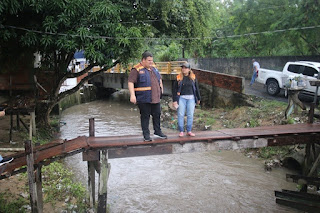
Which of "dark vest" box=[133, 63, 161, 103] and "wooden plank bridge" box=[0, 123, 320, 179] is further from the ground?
"dark vest" box=[133, 63, 161, 103]

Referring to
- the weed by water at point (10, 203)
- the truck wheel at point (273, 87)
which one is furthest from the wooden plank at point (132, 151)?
the truck wheel at point (273, 87)

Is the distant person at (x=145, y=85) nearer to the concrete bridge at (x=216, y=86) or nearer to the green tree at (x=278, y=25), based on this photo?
the concrete bridge at (x=216, y=86)

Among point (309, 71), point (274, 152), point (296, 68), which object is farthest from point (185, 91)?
point (296, 68)

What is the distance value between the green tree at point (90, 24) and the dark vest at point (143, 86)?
3.86m

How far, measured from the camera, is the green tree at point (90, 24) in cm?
884

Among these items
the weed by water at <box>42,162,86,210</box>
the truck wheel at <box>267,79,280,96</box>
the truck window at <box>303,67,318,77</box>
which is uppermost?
the truck window at <box>303,67,318,77</box>

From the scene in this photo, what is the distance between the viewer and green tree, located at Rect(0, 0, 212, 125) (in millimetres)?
8844

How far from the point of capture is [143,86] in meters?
5.70

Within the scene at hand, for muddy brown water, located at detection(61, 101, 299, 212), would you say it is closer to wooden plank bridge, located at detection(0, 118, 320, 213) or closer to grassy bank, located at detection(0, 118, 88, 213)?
grassy bank, located at detection(0, 118, 88, 213)

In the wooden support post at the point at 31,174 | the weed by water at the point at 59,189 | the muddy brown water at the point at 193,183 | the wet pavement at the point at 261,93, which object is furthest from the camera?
the wet pavement at the point at 261,93

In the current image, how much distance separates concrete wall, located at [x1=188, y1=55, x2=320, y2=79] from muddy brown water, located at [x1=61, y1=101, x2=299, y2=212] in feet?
33.4

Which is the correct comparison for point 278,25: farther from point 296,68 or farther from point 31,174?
point 31,174

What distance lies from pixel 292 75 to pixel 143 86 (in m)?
9.80

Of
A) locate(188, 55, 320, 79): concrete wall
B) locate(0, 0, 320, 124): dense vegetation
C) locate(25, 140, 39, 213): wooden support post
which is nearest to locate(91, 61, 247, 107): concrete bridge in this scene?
locate(0, 0, 320, 124): dense vegetation
